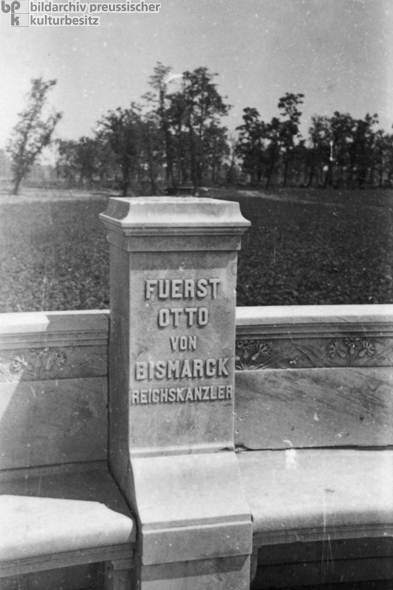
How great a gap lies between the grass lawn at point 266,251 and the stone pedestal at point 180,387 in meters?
7.17

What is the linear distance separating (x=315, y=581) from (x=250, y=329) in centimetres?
155

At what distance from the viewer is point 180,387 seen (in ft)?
11.4

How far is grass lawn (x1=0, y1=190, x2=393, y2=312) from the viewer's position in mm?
11875

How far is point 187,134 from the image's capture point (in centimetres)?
1386

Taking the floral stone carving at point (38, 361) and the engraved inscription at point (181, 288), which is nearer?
the engraved inscription at point (181, 288)

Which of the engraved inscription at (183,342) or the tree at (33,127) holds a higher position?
the tree at (33,127)

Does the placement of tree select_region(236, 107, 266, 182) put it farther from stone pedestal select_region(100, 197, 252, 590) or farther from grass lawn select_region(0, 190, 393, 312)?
stone pedestal select_region(100, 197, 252, 590)

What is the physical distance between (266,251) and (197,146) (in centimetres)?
260

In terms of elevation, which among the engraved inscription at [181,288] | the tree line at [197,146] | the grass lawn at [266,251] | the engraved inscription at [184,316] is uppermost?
the tree line at [197,146]

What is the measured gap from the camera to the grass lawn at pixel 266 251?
468 inches

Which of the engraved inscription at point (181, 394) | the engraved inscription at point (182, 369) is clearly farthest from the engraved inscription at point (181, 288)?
the engraved inscription at point (181, 394)

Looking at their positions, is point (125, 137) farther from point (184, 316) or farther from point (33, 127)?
point (184, 316)

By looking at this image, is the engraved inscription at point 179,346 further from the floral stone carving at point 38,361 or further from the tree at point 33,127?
the tree at point 33,127

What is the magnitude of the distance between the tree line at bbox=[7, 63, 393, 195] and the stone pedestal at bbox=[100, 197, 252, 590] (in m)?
9.03
